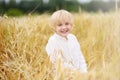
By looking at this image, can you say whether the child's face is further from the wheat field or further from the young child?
the wheat field

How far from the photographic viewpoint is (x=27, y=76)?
2.21 metres

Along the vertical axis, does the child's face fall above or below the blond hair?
below

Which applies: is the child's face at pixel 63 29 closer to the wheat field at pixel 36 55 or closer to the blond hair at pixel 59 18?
the blond hair at pixel 59 18

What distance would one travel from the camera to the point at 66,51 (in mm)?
2543

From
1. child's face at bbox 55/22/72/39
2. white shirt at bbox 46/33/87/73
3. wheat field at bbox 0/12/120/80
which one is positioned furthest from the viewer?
child's face at bbox 55/22/72/39

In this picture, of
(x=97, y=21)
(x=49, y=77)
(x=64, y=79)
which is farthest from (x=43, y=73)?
(x=97, y=21)

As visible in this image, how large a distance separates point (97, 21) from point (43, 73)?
1591 mm

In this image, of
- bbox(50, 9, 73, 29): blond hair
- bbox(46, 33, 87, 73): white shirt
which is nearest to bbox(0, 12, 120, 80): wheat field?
bbox(46, 33, 87, 73): white shirt

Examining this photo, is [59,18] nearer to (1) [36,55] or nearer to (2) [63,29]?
(2) [63,29]

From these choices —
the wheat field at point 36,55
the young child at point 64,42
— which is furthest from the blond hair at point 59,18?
the wheat field at point 36,55

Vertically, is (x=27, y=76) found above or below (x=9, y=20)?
below

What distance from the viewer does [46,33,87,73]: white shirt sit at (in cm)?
242

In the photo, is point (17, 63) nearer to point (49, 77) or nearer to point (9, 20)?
point (49, 77)

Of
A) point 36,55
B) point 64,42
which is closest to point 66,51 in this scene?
point 64,42
